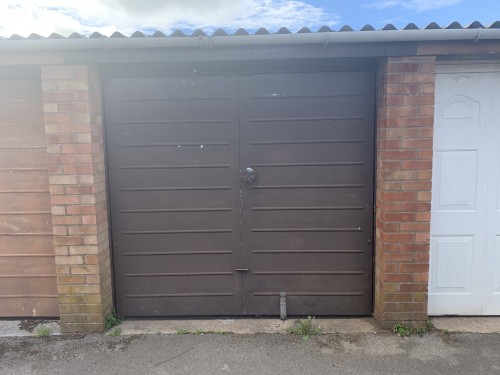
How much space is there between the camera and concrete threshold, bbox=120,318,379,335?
3.65 m

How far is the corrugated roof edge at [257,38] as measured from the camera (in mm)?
3135

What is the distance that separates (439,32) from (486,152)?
1252 millimetres

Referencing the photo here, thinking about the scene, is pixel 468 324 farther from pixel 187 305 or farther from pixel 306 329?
pixel 187 305

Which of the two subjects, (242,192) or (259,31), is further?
(242,192)

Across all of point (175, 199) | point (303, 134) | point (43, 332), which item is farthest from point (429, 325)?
point (43, 332)

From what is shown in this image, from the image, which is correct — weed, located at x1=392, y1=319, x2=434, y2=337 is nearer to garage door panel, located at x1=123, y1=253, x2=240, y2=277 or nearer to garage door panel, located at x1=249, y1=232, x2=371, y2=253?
garage door panel, located at x1=249, y1=232, x2=371, y2=253

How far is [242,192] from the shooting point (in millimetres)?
3783

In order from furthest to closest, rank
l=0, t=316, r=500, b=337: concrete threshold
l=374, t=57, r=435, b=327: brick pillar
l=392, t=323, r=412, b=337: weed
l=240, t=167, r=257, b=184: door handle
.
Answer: l=240, t=167, r=257, b=184: door handle → l=0, t=316, r=500, b=337: concrete threshold → l=392, t=323, r=412, b=337: weed → l=374, t=57, r=435, b=327: brick pillar

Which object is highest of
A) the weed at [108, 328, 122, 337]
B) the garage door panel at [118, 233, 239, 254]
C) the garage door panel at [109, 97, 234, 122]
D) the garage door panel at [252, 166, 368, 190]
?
the garage door panel at [109, 97, 234, 122]

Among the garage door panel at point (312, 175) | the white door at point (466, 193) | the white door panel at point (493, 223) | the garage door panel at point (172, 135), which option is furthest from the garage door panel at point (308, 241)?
the white door panel at point (493, 223)

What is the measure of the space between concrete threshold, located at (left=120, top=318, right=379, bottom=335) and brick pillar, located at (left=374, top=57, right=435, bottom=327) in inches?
10.6

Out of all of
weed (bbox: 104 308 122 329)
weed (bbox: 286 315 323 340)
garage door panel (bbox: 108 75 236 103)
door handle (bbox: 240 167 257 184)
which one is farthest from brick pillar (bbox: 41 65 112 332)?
weed (bbox: 286 315 323 340)

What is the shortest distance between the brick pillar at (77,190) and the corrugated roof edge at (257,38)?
249mm

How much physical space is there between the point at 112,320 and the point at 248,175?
1.93 metres
